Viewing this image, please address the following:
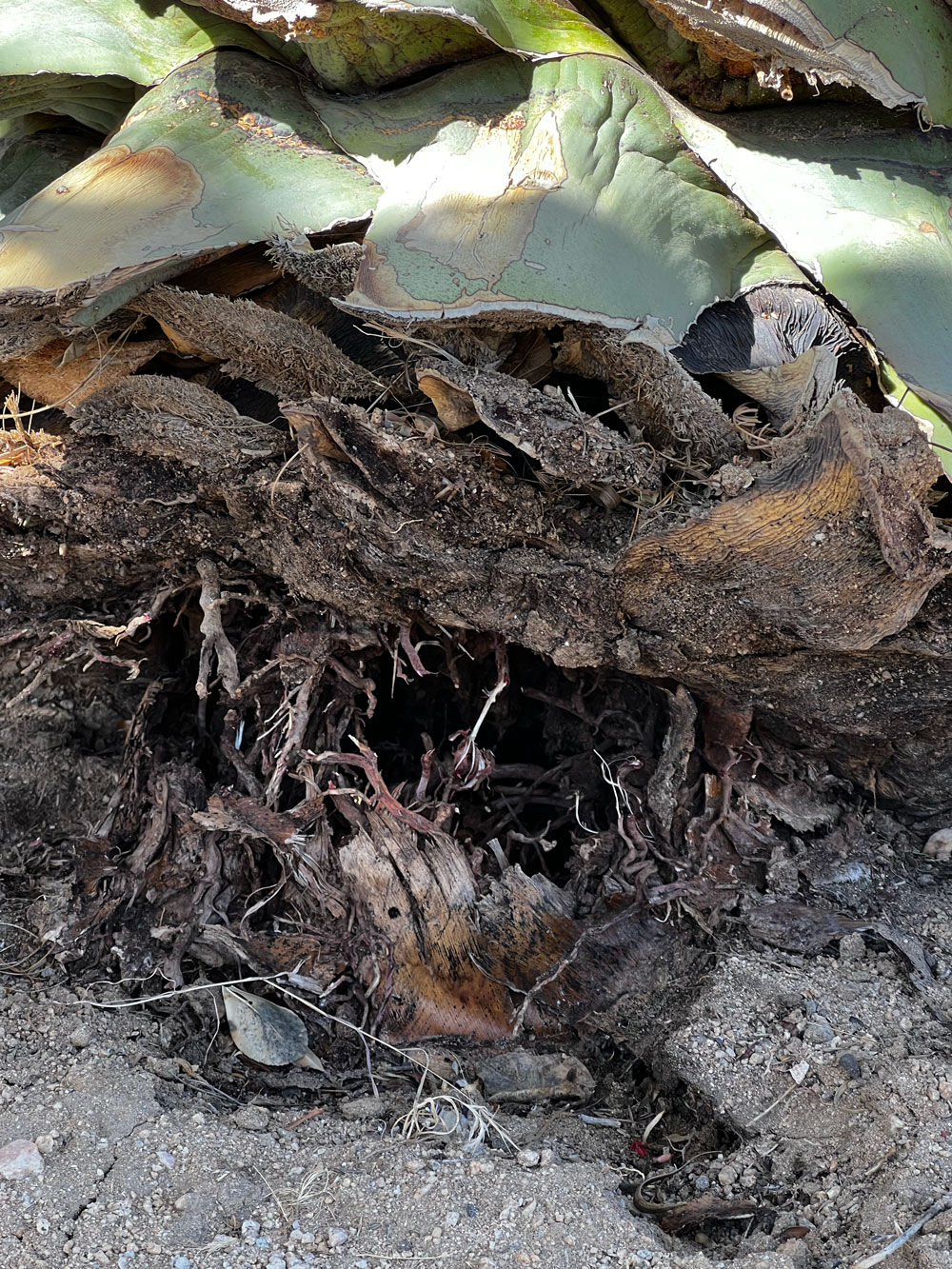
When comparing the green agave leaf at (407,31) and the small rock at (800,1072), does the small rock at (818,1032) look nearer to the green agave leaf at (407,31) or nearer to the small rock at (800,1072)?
the small rock at (800,1072)

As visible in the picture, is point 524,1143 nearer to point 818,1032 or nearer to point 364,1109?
point 364,1109

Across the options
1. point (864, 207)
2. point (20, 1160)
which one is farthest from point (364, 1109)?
point (864, 207)

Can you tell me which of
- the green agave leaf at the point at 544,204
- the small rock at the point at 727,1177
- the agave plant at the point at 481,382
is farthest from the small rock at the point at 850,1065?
the green agave leaf at the point at 544,204

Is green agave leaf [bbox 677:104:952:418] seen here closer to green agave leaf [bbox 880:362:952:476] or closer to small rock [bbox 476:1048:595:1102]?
green agave leaf [bbox 880:362:952:476]

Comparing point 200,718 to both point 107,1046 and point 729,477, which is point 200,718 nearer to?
point 107,1046

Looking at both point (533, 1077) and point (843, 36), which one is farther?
point (533, 1077)

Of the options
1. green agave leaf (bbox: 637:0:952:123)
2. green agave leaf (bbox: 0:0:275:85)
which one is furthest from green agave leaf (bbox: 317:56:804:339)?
green agave leaf (bbox: 0:0:275:85)
